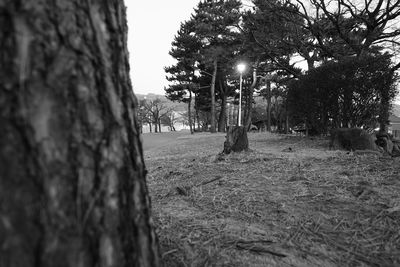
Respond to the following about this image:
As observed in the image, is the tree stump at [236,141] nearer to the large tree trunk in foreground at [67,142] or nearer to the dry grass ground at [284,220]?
the dry grass ground at [284,220]

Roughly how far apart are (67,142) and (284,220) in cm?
126

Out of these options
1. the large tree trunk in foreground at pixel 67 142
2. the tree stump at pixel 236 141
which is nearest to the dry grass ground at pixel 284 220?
the large tree trunk in foreground at pixel 67 142

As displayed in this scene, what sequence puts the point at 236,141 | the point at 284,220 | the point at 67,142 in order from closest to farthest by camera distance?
1. the point at 67,142
2. the point at 284,220
3. the point at 236,141

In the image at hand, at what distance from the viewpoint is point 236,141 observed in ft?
16.3

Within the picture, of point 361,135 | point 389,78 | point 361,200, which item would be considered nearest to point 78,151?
point 361,200

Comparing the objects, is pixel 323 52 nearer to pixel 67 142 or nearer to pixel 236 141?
pixel 236 141

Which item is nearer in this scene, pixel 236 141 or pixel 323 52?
pixel 236 141

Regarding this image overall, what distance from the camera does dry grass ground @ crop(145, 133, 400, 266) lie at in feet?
3.49

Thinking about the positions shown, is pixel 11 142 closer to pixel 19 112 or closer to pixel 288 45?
pixel 19 112

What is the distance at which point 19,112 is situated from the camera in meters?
0.54

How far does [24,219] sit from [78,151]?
0.60 feet

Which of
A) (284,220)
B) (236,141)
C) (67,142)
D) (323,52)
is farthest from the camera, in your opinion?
(323,52)

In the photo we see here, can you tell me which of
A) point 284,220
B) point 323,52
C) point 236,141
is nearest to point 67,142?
point 284,220

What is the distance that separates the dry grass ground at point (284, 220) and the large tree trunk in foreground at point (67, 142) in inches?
19.7
